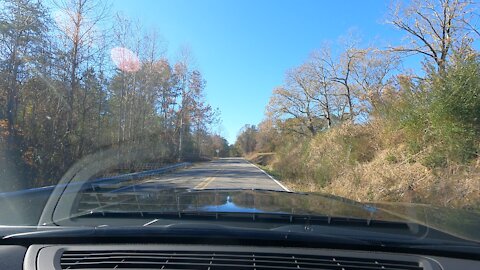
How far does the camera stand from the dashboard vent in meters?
2.54

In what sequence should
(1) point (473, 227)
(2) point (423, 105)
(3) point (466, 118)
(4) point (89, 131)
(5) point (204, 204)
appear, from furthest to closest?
(4) point (89, 131) → (2) point (423, 105) → (3) point (466, 118) → (5) point (204, 204) → (1) point (473, 227)

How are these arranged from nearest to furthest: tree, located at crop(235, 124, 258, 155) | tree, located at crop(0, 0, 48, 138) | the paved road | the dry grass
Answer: the dry grass
tree, located at crop(0, 0, 48, 138)
the paved road
tree, located at crop(235, 124, 258, 155)

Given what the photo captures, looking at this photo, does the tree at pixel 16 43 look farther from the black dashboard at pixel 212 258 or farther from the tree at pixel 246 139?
the tree at pixel 246 139

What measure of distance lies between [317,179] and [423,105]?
23.8 feet

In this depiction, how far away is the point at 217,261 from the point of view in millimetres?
2584

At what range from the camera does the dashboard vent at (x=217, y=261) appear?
2.54 metres

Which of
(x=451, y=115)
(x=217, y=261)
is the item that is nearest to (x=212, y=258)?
(x=217, y=261)

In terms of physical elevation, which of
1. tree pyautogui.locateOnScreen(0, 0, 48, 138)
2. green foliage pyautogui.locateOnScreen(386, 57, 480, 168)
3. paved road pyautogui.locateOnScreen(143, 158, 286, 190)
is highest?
tree pyautogui.locateOnScreen(0, 0, 48, 138)

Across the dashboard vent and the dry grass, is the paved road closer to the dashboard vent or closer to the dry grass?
the dry grass

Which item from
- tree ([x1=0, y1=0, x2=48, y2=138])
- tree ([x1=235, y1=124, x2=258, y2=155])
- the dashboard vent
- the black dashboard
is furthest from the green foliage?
tree ([x1=235, y1=124, x2=258, y2=155])

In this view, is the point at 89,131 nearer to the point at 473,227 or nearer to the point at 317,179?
the point at 317,179

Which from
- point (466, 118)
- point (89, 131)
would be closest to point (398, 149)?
point (466, 118)

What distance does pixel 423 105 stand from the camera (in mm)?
16938

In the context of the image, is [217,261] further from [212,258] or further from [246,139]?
[246,139]
